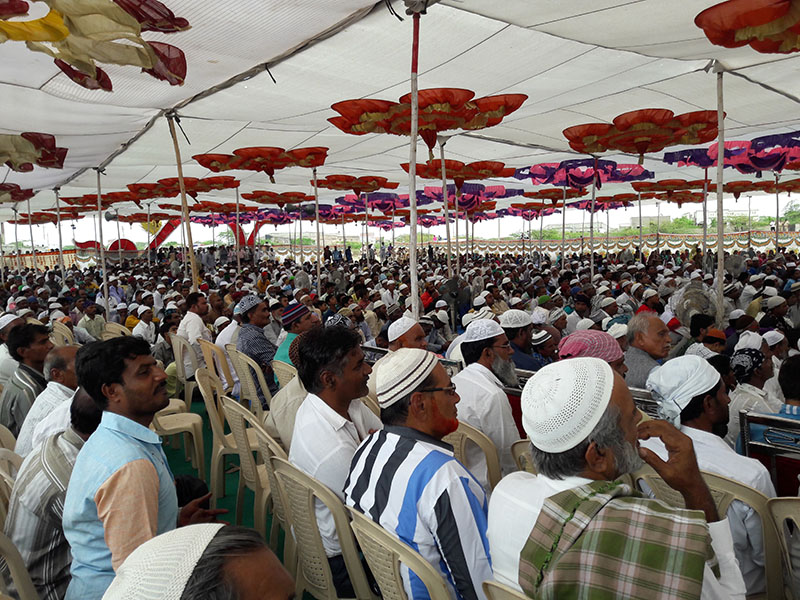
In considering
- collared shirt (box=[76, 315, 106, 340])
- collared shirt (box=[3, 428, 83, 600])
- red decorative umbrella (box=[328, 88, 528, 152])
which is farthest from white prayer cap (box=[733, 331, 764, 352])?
collared shirt (box=[76, 315, 106, 340])

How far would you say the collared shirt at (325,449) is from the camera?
2084 mm

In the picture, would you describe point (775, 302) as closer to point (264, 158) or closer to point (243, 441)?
point (243, 441)

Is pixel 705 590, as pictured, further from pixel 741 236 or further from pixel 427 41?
pixel 741 236

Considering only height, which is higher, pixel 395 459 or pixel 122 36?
pixel 122 36

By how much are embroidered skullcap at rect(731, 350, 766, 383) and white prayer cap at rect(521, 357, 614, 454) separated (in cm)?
263

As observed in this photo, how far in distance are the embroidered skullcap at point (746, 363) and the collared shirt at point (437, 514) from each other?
257 cm

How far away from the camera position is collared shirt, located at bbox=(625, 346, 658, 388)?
3.67 m

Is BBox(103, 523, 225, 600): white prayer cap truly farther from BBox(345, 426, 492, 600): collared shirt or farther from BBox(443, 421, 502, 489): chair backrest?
BBox(443, 421, 502, 489): chair backrest

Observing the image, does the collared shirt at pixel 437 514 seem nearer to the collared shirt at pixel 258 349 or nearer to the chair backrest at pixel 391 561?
the chair backrest at pixel 391 561

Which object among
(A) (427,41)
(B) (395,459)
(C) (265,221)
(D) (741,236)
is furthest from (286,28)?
(C) (265,221)

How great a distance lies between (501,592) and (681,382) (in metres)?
1.36

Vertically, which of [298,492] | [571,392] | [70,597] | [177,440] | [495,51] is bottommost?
[177,440]

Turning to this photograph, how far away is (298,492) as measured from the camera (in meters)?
2.03

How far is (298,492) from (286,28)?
3608 millimetres
